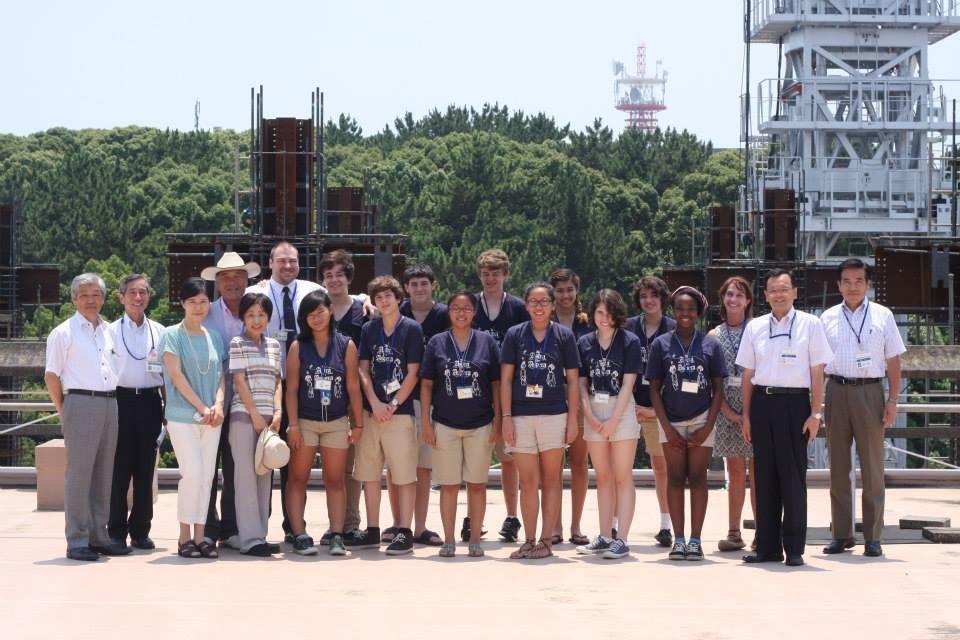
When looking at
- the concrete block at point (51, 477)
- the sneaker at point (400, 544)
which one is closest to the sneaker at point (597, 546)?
the sneaker at point (400, 544)

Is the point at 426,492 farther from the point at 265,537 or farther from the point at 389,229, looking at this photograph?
the point at 389,229

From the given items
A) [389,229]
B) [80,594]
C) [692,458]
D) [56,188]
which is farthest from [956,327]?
[56,188]

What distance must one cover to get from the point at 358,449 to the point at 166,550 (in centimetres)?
126

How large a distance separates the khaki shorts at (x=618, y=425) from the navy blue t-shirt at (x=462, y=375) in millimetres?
598

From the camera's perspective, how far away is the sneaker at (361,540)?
8938 mm

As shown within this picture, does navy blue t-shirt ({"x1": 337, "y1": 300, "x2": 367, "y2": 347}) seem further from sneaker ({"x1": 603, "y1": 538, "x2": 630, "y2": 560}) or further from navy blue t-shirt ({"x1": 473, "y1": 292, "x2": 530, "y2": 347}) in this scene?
sneaker ({"x1": 603, "y1": 538, "x2": 630, "y2": 560})

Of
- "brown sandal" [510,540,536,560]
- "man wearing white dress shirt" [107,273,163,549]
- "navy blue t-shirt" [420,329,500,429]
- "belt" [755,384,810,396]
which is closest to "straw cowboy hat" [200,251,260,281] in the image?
"man wearing white dress shirt" [107,273,163,549]

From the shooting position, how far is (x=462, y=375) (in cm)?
870

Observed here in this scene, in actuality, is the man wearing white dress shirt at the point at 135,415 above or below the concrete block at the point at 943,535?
above

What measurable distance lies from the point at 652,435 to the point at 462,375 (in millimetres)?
→ 1419

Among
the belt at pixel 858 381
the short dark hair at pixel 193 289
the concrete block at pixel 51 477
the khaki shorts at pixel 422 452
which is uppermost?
the short dark hair at pixel 193 289

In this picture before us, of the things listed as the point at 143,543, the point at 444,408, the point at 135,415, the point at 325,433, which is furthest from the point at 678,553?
the point at 135,415

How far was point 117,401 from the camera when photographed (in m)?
8.85

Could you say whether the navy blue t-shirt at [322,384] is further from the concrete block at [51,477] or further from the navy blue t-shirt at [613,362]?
the concrete block at [51,477]
